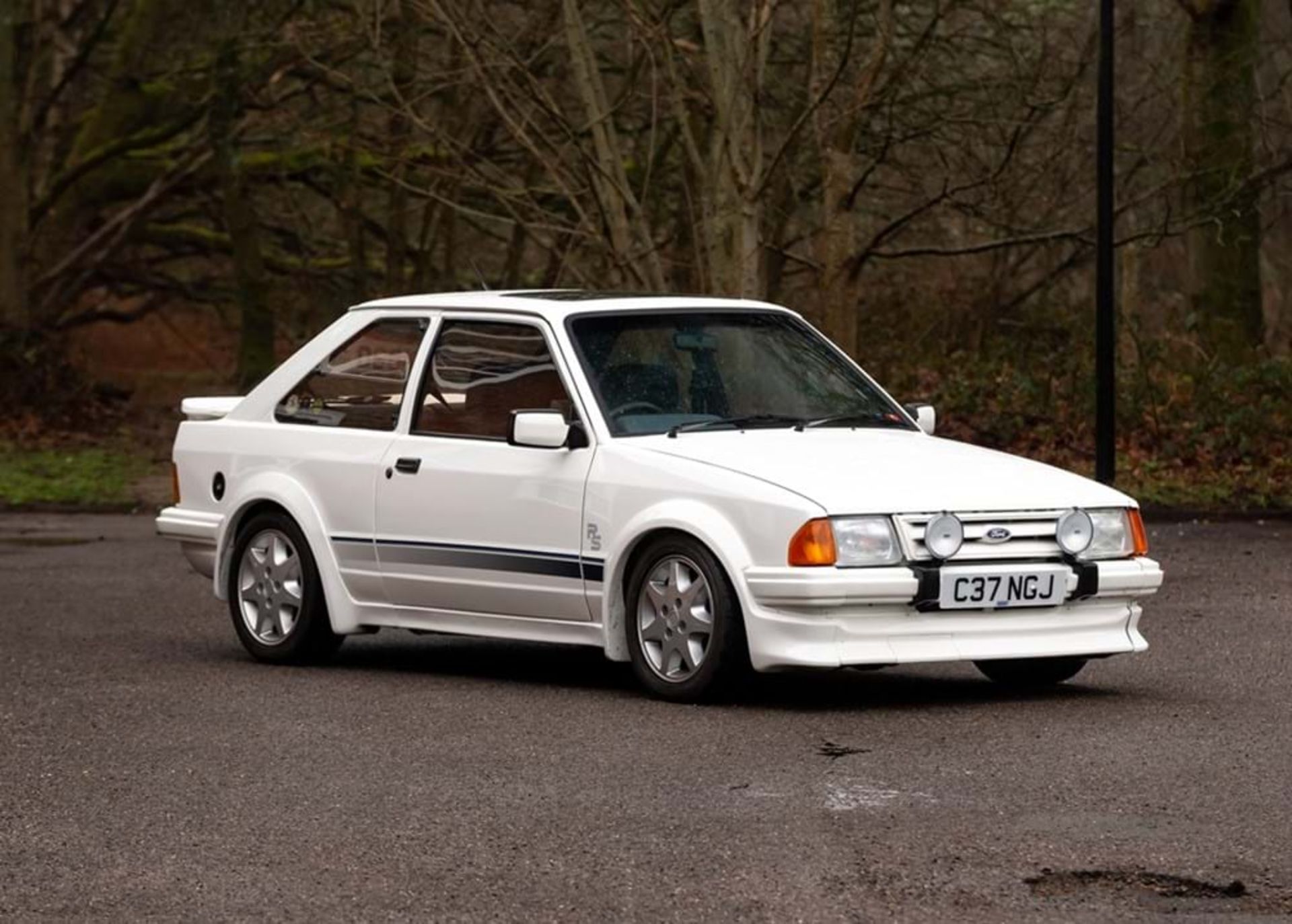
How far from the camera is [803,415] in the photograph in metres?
11.2

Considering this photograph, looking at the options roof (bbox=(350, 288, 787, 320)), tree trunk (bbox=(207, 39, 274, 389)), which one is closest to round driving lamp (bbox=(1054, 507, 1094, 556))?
roof (bbox=(350, 288, 787, 320))

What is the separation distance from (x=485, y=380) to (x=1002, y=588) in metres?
2.62

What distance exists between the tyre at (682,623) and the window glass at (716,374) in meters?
0.73

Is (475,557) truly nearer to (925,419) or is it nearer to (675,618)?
(675,618)

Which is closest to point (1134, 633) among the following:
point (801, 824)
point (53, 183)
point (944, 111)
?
point (801, 824)

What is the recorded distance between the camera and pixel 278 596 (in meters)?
12.1

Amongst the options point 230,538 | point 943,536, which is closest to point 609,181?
point 230,538

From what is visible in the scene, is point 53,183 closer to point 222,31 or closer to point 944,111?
point 222,31

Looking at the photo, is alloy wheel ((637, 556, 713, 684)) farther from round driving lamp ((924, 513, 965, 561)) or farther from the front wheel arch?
round driving lamp ((924, 513, 965, 561))

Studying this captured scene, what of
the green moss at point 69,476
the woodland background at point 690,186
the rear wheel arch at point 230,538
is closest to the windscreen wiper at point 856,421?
the rear wheel arch at point 230,538

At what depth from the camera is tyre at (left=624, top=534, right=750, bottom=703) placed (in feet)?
32.7

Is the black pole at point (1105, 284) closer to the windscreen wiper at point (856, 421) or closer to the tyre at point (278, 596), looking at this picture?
the windscreen wiper at point (856, 421)

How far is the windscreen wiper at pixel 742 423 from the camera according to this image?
10.8 metres

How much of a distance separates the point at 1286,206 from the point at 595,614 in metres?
20.0
